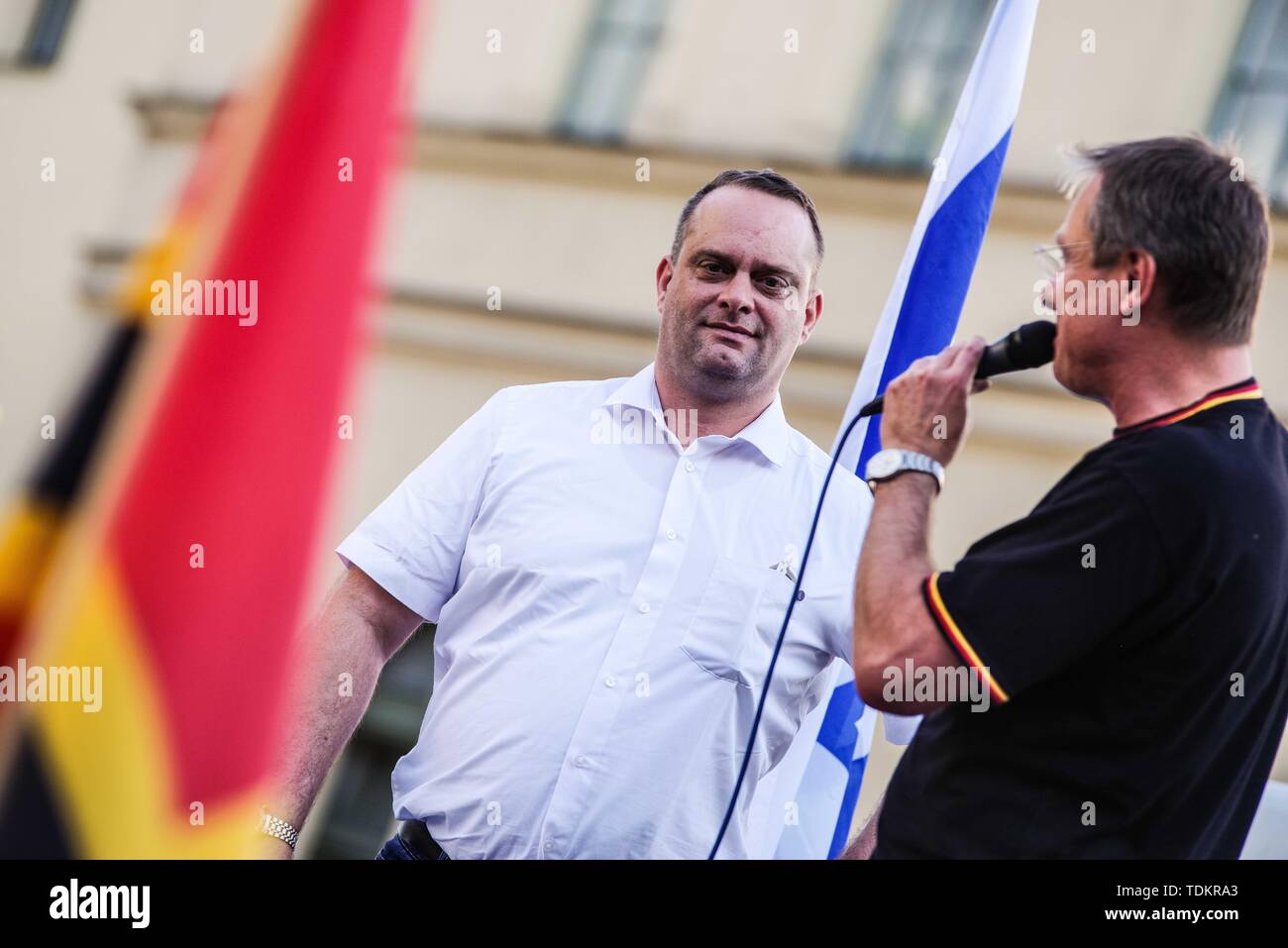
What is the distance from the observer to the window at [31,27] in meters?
8.77

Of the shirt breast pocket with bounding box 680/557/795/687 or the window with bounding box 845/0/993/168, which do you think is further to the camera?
the window with bounding box 845/0/993/168

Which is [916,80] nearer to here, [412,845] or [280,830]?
[412,845]

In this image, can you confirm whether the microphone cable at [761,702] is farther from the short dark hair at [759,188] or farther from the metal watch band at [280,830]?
the metal watch band at [280,830]

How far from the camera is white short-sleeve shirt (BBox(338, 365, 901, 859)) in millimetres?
2359

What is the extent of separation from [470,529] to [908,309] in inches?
43.0

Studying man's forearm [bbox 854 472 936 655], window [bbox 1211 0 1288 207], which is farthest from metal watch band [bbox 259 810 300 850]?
window [bbox 1211 0 1288 207]

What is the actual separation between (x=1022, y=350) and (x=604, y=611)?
0.81m

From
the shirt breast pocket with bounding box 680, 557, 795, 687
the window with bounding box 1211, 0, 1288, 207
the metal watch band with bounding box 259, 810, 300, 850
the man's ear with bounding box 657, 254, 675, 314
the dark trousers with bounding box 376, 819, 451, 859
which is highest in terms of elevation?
the window with bounding box 1211, 0, 1288, 207

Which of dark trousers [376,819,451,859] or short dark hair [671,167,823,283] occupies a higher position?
short dark hair [671,167,823,283]

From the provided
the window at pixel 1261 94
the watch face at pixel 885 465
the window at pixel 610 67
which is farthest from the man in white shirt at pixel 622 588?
the window at pixel 610 67

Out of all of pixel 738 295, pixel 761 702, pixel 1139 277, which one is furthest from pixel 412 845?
pixel 1139 277

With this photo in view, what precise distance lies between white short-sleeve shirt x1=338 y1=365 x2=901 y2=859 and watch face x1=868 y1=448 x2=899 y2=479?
50cm

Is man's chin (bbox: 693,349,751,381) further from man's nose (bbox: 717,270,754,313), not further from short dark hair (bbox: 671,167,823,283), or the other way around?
short dark hair (bbox: 671,167,823,283)
